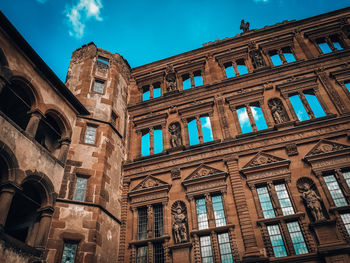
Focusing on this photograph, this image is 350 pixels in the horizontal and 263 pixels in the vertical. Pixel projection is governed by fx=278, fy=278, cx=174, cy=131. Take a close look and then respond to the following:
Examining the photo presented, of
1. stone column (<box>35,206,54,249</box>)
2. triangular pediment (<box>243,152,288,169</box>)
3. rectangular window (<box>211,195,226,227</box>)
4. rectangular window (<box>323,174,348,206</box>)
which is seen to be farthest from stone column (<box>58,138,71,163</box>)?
rectangular window (<box>323,174,348,206</box>)

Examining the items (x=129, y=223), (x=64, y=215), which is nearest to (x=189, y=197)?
(x=129, y=223)

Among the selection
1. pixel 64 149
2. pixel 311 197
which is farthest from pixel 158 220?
pixel 311 197

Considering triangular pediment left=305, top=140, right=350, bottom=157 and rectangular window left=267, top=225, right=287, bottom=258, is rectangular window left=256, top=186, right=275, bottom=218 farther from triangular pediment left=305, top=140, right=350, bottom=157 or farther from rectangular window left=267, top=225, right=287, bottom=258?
triangular pediment left=305, top=140, right=350, bottom=157

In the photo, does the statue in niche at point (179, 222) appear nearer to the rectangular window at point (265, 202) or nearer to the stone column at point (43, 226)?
the rectangular window at point (265, 202)

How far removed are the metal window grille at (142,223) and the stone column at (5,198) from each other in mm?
7256

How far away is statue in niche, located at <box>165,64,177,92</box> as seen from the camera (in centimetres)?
2145

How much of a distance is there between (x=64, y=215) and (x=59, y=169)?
7.72ft

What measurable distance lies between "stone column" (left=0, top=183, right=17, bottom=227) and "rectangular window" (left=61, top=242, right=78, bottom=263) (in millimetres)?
3383

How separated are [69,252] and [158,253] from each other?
4488 mm

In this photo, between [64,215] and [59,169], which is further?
[59,169]

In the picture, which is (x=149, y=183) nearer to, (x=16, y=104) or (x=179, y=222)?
(x=179, y=222)

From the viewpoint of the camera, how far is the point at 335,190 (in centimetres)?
1378

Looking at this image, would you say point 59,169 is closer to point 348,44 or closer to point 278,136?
point 278,136

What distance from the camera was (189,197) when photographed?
1566cm
